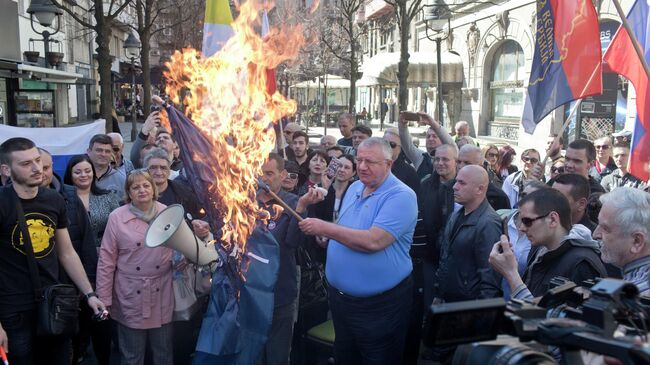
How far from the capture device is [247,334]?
13.0ft

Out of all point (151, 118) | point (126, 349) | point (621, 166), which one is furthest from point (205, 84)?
point (621, 166)

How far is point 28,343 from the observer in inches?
153

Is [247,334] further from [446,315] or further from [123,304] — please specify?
[446,315]

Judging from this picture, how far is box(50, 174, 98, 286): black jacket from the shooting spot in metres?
4.52

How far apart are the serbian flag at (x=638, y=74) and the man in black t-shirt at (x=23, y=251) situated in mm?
5406

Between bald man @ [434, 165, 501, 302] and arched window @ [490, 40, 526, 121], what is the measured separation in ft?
63.0

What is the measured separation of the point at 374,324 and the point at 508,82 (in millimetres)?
21221

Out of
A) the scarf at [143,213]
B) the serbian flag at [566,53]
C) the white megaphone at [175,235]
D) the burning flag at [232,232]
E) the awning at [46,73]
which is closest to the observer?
the white megaphone at [175,235]

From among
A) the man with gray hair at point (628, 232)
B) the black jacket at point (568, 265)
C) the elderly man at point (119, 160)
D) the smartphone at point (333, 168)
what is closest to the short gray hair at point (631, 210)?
the man with gray hair at point (628, 232)

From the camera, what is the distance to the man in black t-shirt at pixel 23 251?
3.79 meters

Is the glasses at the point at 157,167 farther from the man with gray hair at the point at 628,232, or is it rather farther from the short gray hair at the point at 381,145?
the man with gray hair at the point at 628,232

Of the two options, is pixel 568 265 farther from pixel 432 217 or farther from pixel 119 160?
pixel 119 160

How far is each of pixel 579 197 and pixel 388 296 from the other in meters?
1.71

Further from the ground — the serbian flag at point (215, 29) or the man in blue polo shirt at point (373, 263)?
the serbian flag at point (215, 29)
